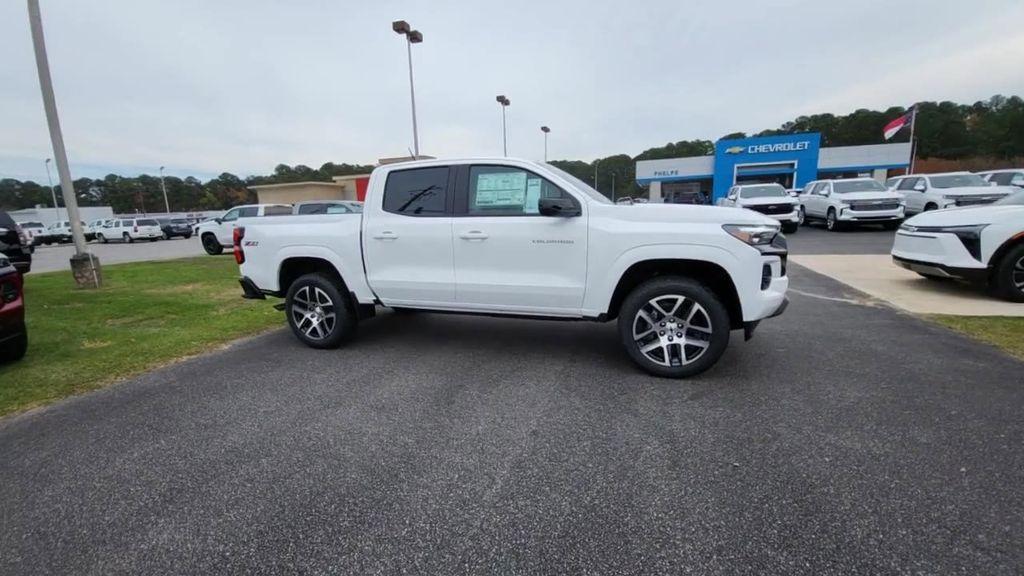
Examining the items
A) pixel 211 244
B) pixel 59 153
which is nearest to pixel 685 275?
pixel 59 153

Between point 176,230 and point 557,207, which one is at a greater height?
point 557,207

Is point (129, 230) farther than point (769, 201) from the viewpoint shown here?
Yes

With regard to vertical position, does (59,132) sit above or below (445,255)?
above

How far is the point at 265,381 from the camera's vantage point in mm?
4176

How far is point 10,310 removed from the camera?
4332 mm

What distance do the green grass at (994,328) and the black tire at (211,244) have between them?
19.0 metres

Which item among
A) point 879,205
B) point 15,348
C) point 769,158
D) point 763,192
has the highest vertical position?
point 769,158

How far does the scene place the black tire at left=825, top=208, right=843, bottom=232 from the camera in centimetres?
1595

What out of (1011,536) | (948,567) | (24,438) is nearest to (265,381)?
(24,438)

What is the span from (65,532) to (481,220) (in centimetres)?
330

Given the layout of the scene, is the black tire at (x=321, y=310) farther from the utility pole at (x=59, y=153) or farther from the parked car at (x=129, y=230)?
the parked car at (x=129, y=230)

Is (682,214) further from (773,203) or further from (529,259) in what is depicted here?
(773,203)

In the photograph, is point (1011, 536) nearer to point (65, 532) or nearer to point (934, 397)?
point (934, 397)

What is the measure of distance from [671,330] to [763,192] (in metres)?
15.4
